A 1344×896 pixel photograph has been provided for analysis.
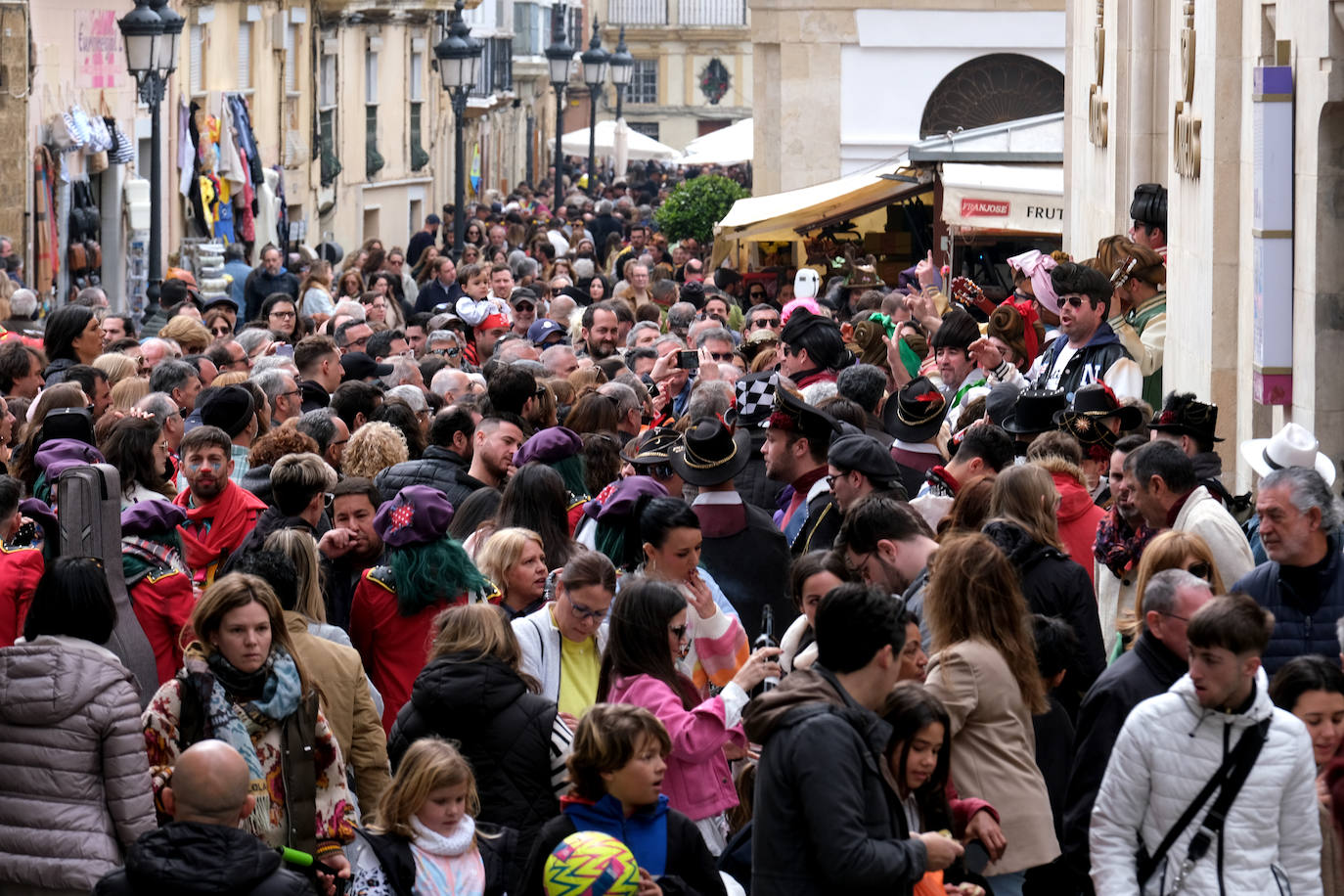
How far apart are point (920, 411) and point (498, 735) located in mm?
4323

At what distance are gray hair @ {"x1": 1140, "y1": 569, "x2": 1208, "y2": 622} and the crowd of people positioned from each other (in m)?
0.01

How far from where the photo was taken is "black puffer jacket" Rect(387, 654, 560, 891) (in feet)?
19.6

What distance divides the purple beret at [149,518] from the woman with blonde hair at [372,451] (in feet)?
5.82

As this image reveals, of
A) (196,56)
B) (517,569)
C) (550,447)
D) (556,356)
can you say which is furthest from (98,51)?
(517,569)

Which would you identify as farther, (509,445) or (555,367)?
(555,367)

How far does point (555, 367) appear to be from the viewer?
1266cm

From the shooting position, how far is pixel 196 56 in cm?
2875

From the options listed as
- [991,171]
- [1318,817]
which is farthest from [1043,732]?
[991,171]

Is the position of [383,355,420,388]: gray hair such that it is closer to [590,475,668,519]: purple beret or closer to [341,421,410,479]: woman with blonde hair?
[341,421,410,479]: woman with blonde hair

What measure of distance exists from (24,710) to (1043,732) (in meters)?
2.92

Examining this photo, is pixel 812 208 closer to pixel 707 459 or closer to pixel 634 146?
pixel 707 459

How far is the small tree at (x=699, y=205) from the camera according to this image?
28.0 meters

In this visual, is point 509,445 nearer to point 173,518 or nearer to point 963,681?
point 173,518

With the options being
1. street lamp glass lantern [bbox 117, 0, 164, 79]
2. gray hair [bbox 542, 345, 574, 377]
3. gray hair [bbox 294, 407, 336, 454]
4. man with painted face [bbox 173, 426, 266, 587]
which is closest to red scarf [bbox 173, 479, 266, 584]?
man with painted face [bbox 173, 426, 266, 587]
